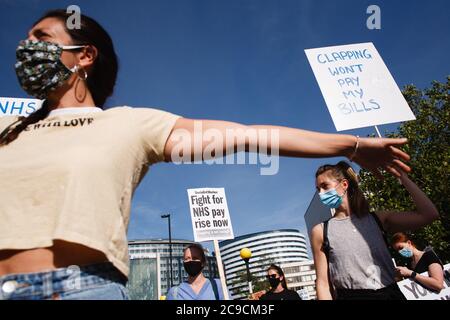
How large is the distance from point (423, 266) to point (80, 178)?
5488 mm

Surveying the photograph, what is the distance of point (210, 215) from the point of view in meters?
8.32

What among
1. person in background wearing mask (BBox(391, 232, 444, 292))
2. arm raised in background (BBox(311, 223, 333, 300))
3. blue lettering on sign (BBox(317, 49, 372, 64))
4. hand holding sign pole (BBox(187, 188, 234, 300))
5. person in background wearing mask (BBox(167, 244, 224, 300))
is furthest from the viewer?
hand holding sign pole (BBox(187, 188, 234, 300))

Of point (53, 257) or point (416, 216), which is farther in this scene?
point (416, 216)

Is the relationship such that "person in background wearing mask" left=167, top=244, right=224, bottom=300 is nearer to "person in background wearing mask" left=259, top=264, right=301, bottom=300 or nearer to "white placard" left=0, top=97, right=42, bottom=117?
"person in background wearing mask" left=259, top=264, right=301, bottom=300

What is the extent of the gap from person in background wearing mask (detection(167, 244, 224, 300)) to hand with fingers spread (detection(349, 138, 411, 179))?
4448mm

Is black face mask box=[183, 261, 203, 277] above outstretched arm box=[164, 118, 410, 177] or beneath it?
above

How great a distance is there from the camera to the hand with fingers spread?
1546 millimetres

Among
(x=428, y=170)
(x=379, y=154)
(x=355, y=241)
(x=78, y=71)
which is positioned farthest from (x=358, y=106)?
(x=428, y=170)

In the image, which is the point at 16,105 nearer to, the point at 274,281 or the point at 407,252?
the point at 274,281

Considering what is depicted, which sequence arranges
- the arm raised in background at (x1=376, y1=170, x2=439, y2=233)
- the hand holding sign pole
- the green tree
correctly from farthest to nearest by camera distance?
the green tree → the hand holding sign pole → the arm raised in background at (x1=376, y1=170, x2=439, y2=233)

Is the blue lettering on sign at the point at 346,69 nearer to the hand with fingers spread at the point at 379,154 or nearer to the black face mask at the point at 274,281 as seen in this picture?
the hand with fingers spread at the point at 379,154

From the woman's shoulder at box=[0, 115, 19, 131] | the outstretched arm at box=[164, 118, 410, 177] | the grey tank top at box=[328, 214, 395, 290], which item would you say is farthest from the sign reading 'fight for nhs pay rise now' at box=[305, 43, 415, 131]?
the woman's shoulder at box=[0, 115, 19, 131]
